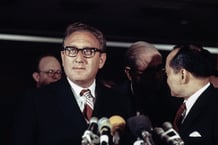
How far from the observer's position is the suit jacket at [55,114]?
2.72 m

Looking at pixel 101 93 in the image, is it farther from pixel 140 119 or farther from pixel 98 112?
pixel 140 119

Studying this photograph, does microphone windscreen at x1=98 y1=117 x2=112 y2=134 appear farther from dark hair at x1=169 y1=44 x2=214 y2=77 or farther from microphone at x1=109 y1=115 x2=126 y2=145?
dark hair at x1=169 y1=44 x2=214 y2=77

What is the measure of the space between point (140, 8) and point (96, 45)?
420 millimetres

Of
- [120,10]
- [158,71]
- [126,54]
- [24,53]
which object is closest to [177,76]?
[158,71]

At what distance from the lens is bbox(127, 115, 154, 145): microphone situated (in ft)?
7.70

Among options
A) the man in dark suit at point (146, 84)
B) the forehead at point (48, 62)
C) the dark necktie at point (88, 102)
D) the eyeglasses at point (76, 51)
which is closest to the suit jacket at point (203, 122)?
the man in dark suit at point (146, 84)

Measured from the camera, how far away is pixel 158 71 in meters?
2.92

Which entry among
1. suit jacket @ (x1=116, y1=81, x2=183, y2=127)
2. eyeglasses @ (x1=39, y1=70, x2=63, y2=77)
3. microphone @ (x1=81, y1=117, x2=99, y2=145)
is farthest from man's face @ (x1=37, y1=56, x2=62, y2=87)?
microphone @ (x1=81, y1=117, x2=99, y2=145)

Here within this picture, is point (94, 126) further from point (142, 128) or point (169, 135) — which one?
point (169, 135)

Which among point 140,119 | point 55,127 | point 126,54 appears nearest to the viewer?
point 140,119

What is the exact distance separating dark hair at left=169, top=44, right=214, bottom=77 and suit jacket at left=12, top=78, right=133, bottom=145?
1.13 feet

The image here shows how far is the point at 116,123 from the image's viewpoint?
256 cm

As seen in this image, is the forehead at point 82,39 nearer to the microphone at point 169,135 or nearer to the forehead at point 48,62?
the forehead at point 48,62

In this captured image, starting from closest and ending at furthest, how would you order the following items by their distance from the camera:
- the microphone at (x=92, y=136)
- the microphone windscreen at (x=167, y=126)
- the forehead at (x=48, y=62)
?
the microphone at (x=92, y=136)
the microphone windscreen at (x=167, y=126)
the forehead at (x=48, y=62)
